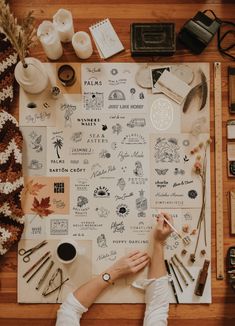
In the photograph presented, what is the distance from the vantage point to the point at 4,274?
62.6 inches

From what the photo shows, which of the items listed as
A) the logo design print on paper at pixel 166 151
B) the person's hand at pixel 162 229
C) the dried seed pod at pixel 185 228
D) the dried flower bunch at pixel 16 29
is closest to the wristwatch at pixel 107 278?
the person's hand at pixel 162 229

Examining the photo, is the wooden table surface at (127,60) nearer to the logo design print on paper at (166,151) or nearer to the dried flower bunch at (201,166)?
the dried flower bunch at (201,166)

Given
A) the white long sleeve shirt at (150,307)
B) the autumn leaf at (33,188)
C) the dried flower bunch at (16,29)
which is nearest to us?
the dried flower bunch at (16,29)

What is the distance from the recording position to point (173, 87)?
63.9 inches

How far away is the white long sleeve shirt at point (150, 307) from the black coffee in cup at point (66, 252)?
14 centimetres

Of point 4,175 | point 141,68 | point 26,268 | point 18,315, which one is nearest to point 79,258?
point 26,268

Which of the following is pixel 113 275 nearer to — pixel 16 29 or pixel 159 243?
pixel 159 243

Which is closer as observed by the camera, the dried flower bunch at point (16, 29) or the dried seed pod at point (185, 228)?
the dried flower bunch at point (16, 29)

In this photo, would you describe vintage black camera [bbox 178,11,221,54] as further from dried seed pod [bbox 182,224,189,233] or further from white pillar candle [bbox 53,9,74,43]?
dried seed pod [bbox 182,224,189,233]

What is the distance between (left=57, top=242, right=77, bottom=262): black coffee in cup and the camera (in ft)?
5.05

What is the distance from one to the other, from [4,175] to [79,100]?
0.39 m

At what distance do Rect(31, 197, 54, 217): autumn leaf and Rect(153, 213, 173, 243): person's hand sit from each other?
0.39 meters

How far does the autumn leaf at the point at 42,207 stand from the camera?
1.60 m

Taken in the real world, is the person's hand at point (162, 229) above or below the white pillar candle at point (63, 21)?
→ below
